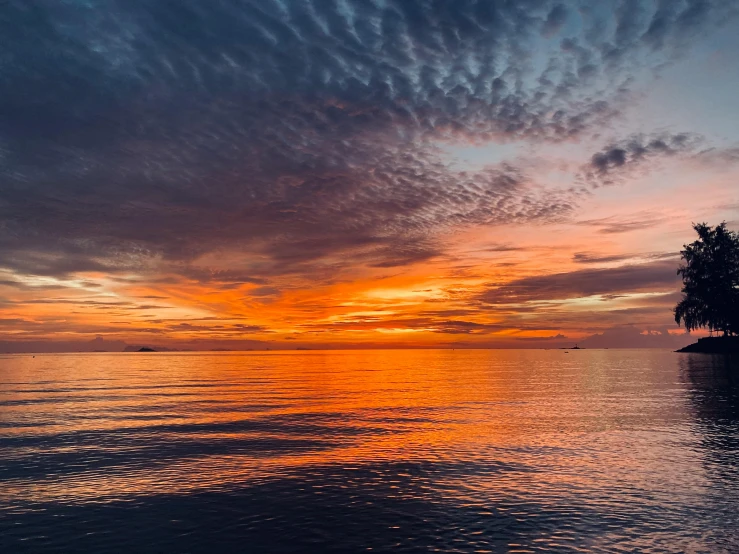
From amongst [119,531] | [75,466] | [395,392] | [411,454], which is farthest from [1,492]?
[395,392]

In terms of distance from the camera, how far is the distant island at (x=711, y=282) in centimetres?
14612

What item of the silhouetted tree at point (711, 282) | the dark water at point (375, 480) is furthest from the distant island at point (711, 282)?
the dark water at point (375, 480)

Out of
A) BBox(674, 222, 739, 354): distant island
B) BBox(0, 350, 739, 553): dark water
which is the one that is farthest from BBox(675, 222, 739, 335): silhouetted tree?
BBox(0, 350, 739, 553): dark water

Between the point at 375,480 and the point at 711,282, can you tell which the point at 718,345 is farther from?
the point at 375,480

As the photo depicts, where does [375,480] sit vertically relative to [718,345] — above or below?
below

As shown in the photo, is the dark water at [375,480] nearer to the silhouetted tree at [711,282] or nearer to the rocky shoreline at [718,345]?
the silhouetted tree at [711,282]

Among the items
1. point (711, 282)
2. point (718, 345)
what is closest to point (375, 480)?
point (711, 282)

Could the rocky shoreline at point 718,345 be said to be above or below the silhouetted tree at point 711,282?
below

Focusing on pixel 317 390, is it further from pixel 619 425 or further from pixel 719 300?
pixel 719 300

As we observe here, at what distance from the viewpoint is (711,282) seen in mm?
147625

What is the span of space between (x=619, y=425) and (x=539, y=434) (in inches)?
368

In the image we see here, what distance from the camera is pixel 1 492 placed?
87.1 feet

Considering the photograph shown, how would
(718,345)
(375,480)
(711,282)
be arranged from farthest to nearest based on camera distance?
1. (718,345)
2. (711,282)
3. (375,480)

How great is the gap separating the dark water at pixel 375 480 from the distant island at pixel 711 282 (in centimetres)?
10864
